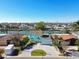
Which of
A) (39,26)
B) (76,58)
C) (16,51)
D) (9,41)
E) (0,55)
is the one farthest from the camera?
(39,26)

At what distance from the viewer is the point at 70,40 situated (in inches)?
1158

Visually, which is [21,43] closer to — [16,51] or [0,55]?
[16,51]

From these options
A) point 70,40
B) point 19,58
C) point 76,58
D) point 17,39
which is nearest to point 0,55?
point 19,58

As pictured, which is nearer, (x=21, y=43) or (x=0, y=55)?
(x=0, y=55)

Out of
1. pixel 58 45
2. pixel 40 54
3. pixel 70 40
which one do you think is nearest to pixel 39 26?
pixel 70 40

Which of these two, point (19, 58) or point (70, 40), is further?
point (70, 40)

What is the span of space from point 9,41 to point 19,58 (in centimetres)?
1184

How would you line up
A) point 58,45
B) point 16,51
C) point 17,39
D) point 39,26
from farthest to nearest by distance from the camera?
point 39,26 < point 17,39 < point 58,45 < point 16,51

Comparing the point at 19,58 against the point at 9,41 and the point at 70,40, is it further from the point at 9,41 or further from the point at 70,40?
the point at 70,40

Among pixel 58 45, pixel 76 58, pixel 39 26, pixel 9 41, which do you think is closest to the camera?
pixel 76 58

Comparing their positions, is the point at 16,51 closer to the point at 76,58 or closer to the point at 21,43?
the point at 21,43

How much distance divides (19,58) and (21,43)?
390 inches

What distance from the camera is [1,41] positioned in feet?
92.5

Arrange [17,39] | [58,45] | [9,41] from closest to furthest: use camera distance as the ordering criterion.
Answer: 1. [58,45]
2. [17,39]
3. [9,41]
